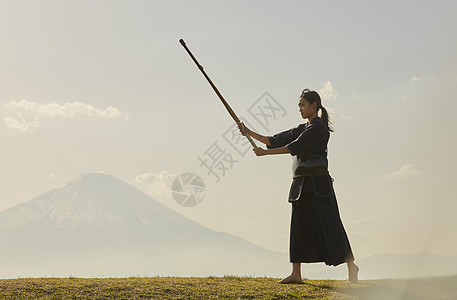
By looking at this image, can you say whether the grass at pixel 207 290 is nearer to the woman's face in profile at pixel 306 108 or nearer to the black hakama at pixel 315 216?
the black hakama at pixel 315 216

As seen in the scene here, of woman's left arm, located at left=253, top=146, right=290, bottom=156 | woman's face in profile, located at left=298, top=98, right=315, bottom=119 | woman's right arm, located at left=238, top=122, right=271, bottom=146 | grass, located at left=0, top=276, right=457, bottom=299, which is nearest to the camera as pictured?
grass, located at left=0, top=276, right=457, bottom=299

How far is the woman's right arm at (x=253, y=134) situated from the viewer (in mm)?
8750

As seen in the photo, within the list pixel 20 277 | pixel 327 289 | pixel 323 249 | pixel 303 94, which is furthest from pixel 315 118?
pixel 20 277

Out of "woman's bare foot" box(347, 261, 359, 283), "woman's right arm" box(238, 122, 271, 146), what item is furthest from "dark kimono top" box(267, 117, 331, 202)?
"woman's bare foot" box(347, 261, 359, 283)

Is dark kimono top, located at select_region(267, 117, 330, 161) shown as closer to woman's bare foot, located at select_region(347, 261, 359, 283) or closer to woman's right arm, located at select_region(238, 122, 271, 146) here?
woman's right arm, located at select_region(238, 122, 271, 146)

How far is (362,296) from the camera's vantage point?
6902 millimetres

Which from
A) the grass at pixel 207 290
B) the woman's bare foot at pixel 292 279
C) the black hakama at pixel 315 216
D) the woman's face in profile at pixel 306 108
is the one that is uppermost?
the woman's face in profile at pixel 306 108

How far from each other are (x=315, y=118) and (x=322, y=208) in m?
1.54

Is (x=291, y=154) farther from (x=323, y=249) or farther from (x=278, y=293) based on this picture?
(x=278, y=293)

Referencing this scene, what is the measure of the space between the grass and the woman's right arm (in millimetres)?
2544

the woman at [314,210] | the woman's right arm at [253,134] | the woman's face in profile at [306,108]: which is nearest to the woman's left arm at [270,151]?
the woman at [314,210]

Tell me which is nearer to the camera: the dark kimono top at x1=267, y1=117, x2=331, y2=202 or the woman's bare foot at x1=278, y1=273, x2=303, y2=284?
the dark kimono top at x1=267, y1=117, x2=331, y2=202

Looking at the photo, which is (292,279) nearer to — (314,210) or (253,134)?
(314,210)

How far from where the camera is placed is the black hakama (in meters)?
7.72
